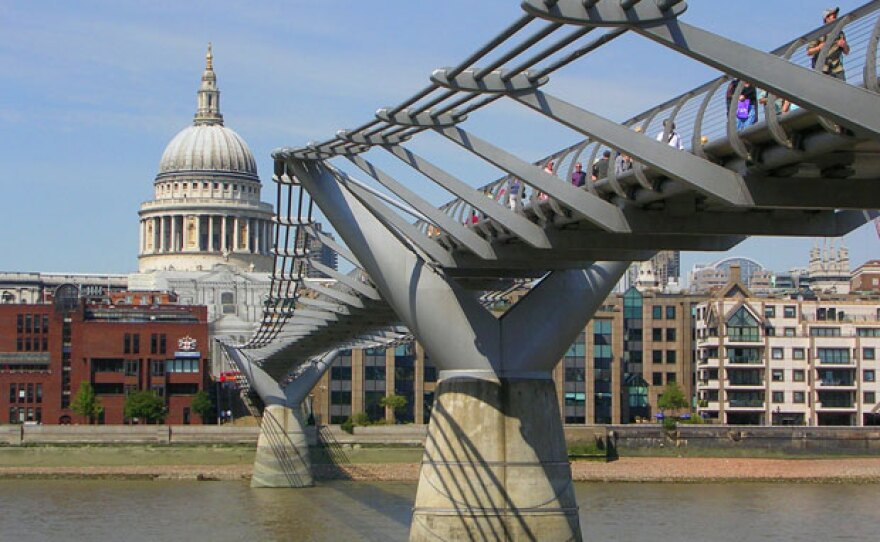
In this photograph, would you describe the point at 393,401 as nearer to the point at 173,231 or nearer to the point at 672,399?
the point at 672,399

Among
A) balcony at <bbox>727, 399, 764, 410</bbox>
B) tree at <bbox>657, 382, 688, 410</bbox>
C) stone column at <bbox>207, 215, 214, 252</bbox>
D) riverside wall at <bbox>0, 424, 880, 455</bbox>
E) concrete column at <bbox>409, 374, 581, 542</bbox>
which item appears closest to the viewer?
concrete column at <bbox>409, 374, 581, 542</bbox>

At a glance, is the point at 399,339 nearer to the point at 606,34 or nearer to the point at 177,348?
the point at 177,348

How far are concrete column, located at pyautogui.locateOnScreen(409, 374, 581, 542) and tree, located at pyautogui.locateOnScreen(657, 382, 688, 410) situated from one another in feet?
219

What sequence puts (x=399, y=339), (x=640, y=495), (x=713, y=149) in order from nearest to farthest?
(x=713, y=149)
(x=399, y=339)
(x=640, y=495)

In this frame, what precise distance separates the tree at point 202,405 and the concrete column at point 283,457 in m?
23.1

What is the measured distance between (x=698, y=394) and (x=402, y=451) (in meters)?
24.8

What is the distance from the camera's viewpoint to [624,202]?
24.2 m

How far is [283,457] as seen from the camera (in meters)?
75.8

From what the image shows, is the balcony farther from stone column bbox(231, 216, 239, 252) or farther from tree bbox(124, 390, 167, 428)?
stone column bbox(231, 216, 239, 252)

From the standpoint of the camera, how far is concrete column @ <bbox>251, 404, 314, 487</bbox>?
248 feet

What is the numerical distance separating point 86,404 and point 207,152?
73278 mm

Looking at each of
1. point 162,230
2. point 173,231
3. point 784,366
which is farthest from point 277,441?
point 162,230

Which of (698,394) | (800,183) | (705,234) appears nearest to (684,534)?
(705,234)

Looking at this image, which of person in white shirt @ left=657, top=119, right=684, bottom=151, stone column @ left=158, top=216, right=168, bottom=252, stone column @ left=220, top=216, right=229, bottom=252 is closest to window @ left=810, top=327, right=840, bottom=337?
stone column @ left=220, top=216, right=229, bottom=252
